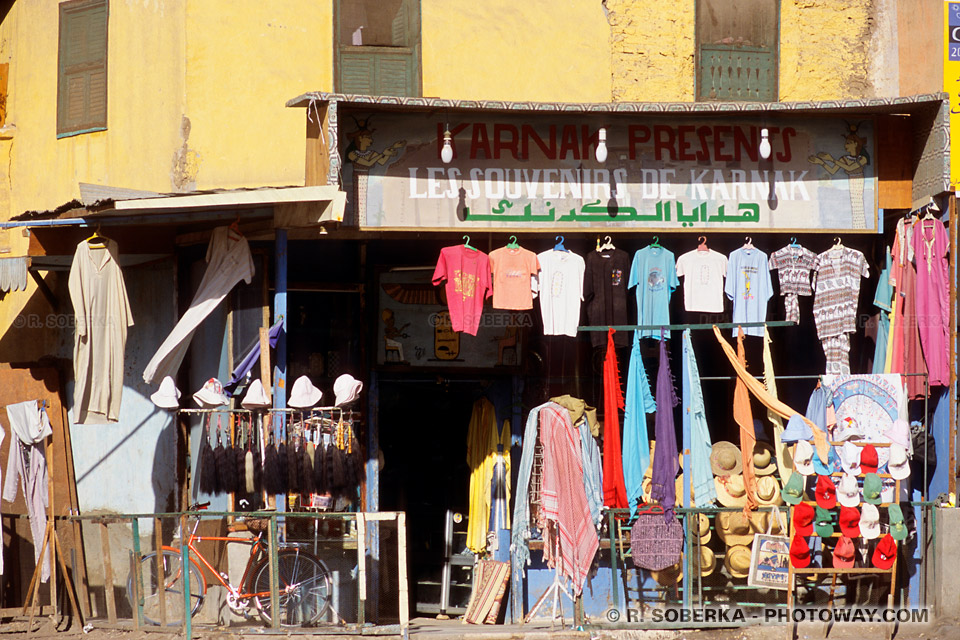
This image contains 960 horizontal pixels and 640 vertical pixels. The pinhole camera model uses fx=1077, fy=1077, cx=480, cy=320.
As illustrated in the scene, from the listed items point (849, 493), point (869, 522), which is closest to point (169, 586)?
point (849, 493)

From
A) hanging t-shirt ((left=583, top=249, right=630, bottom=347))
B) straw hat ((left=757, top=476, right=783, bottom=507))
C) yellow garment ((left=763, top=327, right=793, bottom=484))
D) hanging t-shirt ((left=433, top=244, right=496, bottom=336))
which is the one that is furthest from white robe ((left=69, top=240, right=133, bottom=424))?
straw hat ((left=757, top=476, right=783, bottom=507))

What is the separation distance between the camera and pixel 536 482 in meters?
10.7

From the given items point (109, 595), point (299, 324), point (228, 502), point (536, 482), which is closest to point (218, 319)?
point (299, 324)

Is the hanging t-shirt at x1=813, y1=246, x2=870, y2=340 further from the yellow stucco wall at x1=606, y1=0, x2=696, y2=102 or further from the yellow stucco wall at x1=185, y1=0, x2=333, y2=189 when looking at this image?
the yellow stucco wall at x1=185, y1=0, x2=333, y2=189

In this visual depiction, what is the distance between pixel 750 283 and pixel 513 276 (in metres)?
2.28

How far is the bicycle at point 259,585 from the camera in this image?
9.69 metres

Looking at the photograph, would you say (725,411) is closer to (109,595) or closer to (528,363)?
(528,363)

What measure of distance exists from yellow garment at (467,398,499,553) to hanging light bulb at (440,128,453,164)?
110 inches

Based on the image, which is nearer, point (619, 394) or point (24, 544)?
point (619, 394)

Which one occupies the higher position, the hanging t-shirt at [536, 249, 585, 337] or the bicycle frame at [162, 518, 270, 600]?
the hanging t-shirt at [536, 249, 585, 337]

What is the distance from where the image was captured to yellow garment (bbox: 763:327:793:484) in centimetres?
974

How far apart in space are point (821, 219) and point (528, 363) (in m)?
3.26

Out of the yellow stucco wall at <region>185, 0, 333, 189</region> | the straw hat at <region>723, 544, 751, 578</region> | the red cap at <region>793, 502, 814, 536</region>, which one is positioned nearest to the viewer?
the red cap at <region>793, 502, 814, 536</region>

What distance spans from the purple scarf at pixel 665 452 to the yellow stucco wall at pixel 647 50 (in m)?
3.18
